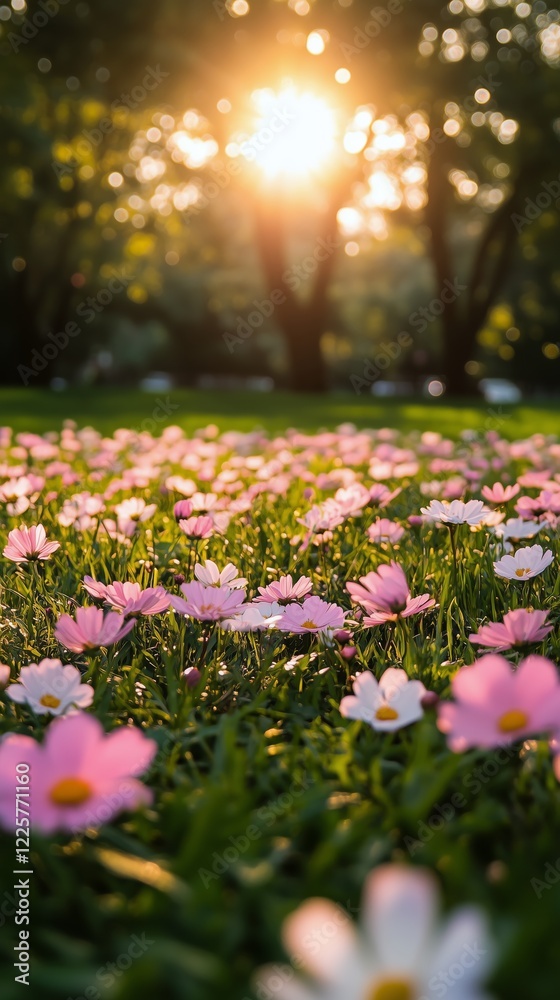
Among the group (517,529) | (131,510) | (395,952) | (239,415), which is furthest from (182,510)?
(239,415)

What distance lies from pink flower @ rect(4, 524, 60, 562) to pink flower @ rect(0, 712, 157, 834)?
907 mm

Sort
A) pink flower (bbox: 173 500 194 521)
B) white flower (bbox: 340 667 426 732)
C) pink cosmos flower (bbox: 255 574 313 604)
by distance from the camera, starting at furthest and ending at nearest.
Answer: pink flower (bbox: 173 500 194 521)
pink cosmos flower (bbox: 255 574 313 604)
white flower (bbox: 340 667 426 732)

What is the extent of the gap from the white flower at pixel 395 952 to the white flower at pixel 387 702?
1.57 ft

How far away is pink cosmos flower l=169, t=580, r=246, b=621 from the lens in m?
1.35

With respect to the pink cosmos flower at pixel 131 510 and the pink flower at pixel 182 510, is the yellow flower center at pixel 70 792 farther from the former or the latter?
the pink cosmos flower at pixel 131 510

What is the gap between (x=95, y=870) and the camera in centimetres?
95

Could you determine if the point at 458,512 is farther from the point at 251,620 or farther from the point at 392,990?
the point at 392,990

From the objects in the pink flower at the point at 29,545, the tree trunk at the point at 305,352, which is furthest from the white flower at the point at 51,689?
the tree trunk at the point at 305,352

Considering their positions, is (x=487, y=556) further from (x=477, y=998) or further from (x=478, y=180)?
(x=478, y=180)

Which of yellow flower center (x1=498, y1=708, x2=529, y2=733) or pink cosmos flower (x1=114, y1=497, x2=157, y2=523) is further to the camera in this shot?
pink cosmos flower (x1=114, y1=497, x2=157, y2=523)

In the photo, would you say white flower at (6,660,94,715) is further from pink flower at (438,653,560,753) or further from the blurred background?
the blurred background

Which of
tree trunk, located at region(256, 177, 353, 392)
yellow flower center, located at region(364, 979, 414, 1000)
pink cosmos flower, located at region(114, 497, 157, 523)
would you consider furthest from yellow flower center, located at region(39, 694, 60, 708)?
tree trunk, located at region(256, 177, 353, 392)

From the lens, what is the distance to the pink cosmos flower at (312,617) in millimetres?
1396

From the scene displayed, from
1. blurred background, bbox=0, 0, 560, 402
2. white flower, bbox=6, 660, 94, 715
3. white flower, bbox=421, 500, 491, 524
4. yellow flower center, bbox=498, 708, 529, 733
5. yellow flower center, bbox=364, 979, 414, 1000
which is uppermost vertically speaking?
blurred background, bbox=0, 0, 560, 402
